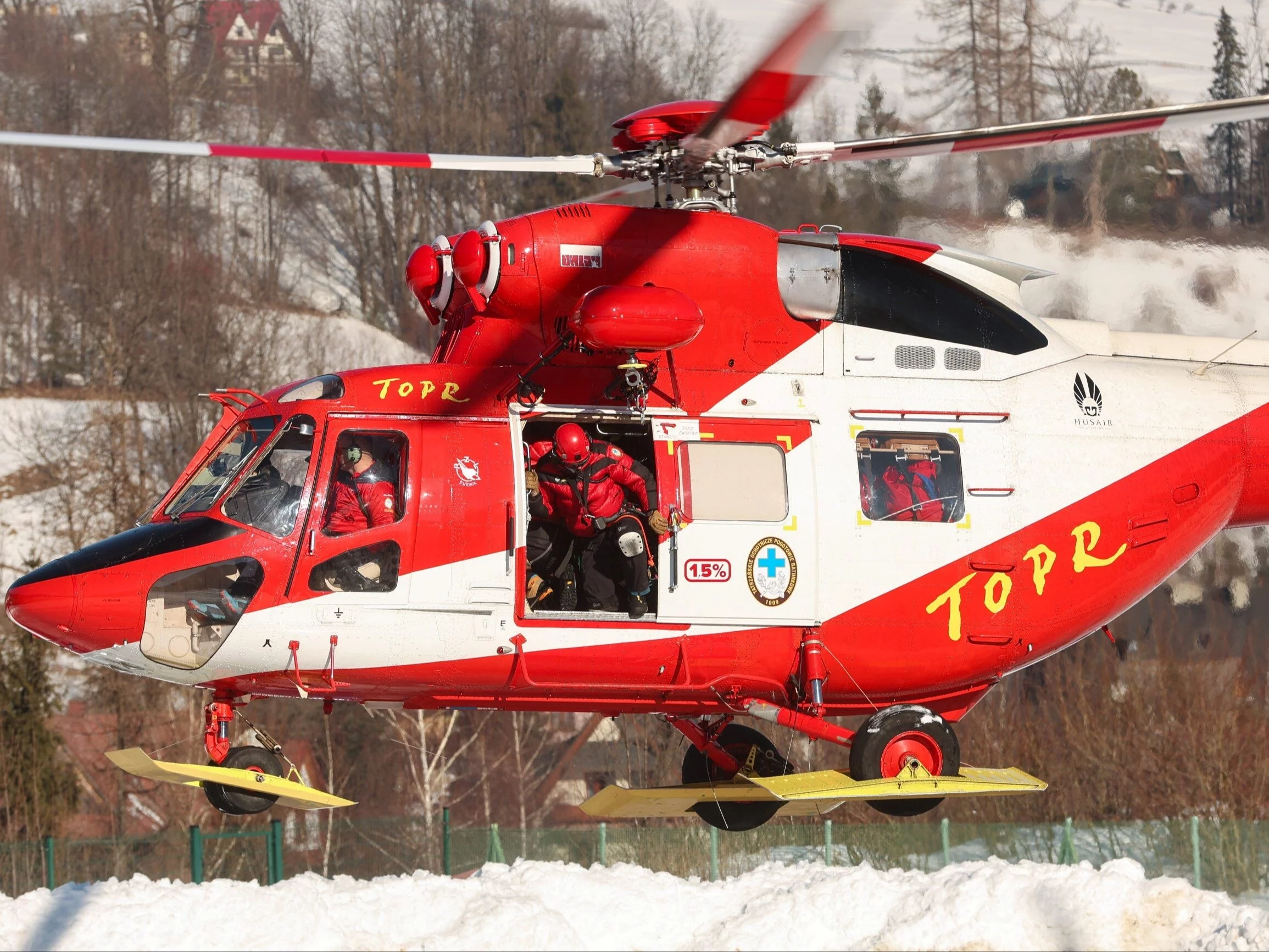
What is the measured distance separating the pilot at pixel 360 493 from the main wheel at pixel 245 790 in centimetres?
135

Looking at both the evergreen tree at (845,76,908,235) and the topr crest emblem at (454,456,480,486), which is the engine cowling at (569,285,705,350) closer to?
the topr crest emblem at (454,456,480,486)

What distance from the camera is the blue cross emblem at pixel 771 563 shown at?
9312 millimetres

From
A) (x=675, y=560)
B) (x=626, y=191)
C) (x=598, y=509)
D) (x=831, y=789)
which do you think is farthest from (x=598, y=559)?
(x=626, y=191)

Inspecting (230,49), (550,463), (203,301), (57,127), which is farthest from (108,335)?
(550,463)

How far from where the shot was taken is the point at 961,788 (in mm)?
9008

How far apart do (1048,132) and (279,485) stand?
188 inches

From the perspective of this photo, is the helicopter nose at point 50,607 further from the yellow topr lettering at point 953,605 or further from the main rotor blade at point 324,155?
the yellow topr lettering at point 953,605

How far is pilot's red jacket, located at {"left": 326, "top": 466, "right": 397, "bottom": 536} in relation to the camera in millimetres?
8953

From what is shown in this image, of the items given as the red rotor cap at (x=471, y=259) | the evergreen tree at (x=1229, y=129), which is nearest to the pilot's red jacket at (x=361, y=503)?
the red rotor cap at (x=471, y=259)

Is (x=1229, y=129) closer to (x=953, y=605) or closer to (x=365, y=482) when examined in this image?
(x=953, y=605)

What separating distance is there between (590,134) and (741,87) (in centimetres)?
4884

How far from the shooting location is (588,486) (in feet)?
29.9

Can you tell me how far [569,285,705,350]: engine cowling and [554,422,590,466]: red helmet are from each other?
1.58ft

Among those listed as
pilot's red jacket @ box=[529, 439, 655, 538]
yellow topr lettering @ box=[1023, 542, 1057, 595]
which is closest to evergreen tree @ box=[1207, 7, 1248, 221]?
yellow topr lettering @ box=[1023, 542, 1057, 595]
